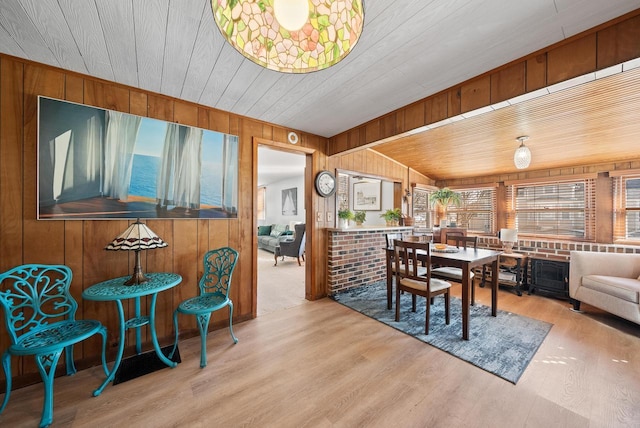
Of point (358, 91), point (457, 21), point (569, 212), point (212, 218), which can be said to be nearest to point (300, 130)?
point (358, 91)

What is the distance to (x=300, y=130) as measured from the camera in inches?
124

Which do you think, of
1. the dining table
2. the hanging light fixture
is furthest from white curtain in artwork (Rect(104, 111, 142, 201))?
the hanging light fixture

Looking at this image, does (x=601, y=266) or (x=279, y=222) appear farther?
(x=279, y=222)

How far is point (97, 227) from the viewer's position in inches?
77.4

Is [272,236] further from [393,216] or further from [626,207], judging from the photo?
[626,207]

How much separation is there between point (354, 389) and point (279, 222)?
689 centimetres

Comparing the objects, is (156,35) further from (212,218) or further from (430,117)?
(430,117)

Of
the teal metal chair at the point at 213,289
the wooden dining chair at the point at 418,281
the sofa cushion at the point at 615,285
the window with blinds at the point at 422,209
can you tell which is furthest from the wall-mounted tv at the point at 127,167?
the sofa cushion at the point at 615,285

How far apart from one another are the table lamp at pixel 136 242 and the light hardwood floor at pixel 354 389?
0.75m

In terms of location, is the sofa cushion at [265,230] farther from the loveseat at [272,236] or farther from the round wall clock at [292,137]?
the round wall clock at [292,137]

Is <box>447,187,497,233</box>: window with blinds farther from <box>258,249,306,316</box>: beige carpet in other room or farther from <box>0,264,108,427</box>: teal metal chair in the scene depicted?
<box>0,264,108,427</box>: teal metal chair

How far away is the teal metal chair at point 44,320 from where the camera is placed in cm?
139

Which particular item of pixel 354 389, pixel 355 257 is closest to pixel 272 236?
pixel 355 257

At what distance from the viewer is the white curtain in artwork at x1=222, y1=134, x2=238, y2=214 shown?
2.55 meters
